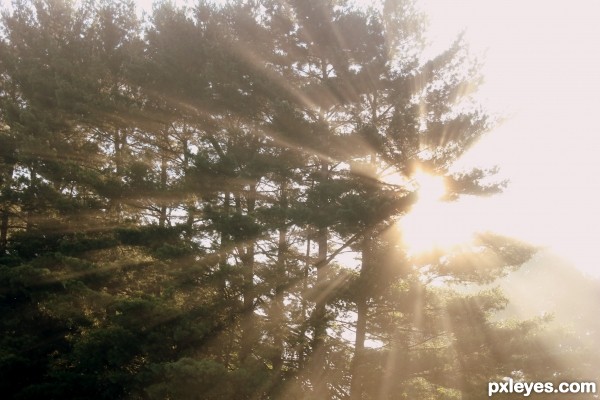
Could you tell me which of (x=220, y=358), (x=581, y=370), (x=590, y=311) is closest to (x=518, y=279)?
(x=590, y=311)

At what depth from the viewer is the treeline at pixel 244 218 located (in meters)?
9.60

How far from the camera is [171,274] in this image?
31.1ft

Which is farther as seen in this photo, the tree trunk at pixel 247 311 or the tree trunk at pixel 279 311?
the tree trunk at pixel 247 311

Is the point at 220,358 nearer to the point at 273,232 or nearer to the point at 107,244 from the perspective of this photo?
the point at 273,232

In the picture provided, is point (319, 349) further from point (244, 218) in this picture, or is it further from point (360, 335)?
point (244, 218)
